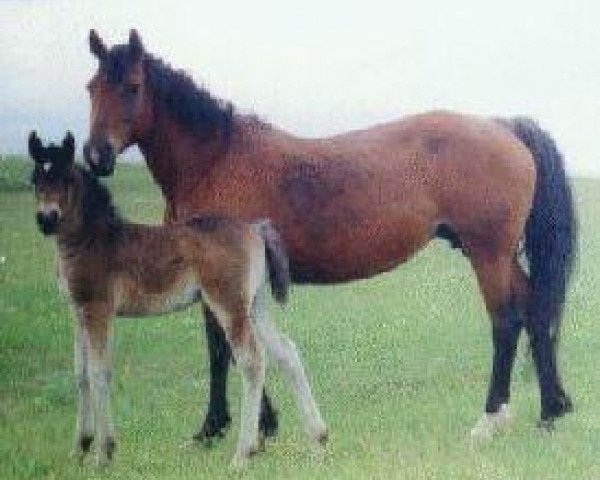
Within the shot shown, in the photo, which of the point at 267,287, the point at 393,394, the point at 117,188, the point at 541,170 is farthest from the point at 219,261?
the point at 541,170

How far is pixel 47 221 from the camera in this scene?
3.00 metres

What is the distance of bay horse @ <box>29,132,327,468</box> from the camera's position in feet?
10.4

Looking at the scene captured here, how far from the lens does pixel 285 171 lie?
3594mm

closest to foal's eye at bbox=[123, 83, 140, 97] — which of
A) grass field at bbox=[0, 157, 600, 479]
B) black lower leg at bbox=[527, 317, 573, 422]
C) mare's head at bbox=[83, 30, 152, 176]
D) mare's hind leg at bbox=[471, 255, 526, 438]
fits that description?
mare's head at bbox=[83, 30, 152, 176]

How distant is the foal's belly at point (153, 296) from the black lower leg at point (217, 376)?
0.68 feet

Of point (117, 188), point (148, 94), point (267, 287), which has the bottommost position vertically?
point (267, 287)

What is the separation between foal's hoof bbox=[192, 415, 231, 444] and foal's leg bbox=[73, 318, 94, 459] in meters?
0.31

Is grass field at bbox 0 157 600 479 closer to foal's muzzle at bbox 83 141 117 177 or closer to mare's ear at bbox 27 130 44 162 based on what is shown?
foal's muzzle at bbox 83 141 117 177

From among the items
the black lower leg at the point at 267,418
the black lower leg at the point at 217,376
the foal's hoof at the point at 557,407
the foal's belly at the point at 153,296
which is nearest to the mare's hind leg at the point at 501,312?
the foal's hoof at the point at 557,407

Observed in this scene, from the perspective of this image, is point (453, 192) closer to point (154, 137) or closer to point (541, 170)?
point (541, 170)

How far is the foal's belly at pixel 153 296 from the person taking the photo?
322 centimetres

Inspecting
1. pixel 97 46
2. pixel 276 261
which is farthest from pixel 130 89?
pixel 276 261

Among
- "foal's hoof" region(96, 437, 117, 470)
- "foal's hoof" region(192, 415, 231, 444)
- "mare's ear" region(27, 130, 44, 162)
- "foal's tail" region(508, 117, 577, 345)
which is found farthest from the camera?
"foal's tail" region(508, 117, 577, 345)

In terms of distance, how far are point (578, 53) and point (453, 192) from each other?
0.55m
